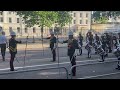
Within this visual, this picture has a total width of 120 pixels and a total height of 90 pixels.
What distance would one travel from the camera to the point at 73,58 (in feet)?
30.2
